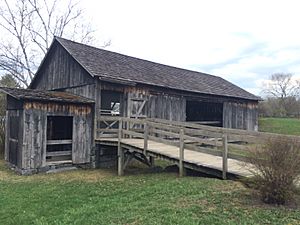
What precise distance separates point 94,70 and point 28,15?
16.3 meters

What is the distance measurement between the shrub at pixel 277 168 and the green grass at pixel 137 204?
0.27 metres

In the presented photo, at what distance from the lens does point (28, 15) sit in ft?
84.4

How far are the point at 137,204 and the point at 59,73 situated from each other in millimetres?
11271

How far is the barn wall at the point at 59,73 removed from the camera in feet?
46.9

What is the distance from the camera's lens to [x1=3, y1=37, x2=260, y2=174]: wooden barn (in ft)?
38.4

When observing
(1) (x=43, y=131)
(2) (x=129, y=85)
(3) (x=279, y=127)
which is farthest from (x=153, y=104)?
(3) (x=279, y=127)

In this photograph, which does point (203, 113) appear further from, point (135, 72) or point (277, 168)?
point (277, 168)

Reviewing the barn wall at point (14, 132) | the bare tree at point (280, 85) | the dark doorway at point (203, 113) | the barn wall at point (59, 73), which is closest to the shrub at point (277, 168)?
the barn wall at point (14, 132)

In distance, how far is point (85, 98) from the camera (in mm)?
13477

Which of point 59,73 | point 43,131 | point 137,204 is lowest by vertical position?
point 137,204

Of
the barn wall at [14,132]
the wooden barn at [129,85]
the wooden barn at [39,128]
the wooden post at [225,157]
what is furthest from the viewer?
the wooden barn at [129,85]

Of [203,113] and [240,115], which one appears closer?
[240,115]

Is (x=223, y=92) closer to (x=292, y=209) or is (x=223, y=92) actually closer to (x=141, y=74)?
(x=141, y=74)

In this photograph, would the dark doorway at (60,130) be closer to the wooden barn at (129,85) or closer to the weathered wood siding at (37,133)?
the wooden barn at (129,85)
